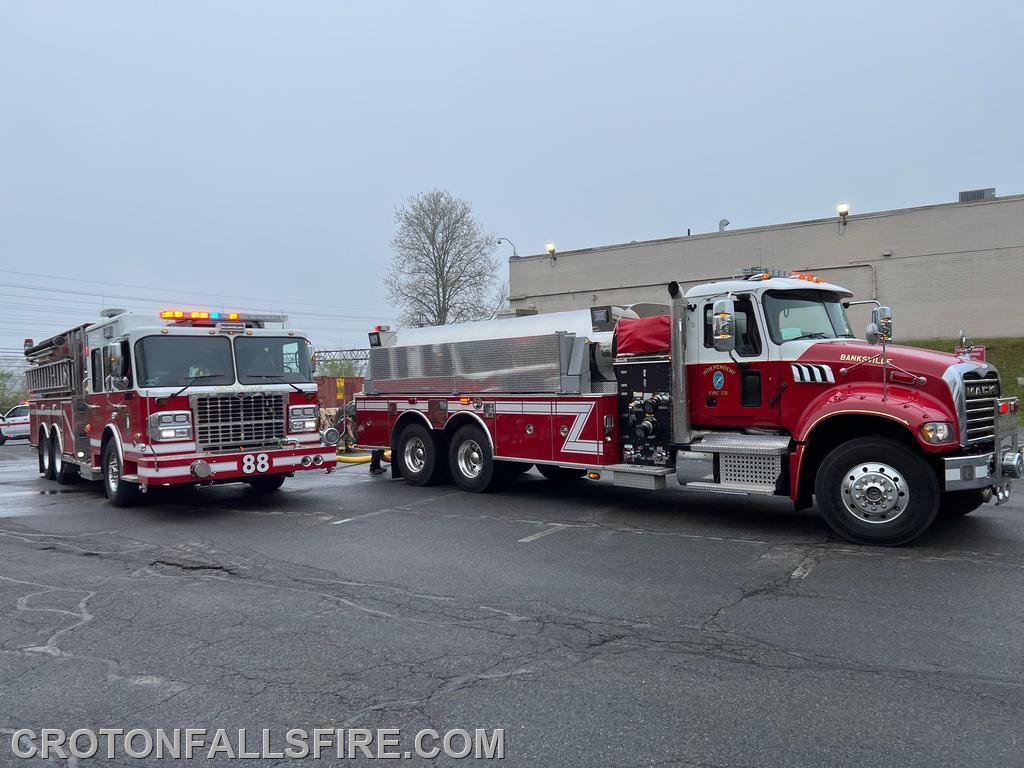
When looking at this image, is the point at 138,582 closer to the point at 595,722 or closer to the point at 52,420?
the point at 595,722

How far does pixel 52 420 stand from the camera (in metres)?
14.9

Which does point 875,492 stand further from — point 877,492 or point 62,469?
point 62,469

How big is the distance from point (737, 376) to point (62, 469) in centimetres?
1239

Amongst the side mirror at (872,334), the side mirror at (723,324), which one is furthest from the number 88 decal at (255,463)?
the side mirror at (872,334)

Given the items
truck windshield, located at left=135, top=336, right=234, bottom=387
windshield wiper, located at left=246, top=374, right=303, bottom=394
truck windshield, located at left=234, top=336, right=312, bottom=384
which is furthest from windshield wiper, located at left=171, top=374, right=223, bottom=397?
windshield wiper, located at left=246, top=374, right=303, bottom=394

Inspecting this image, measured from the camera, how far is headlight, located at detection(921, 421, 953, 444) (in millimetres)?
7125

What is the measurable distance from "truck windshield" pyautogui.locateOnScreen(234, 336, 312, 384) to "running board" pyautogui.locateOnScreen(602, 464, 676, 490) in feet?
16.1

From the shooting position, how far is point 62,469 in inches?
580

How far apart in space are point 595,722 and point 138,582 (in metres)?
4.73

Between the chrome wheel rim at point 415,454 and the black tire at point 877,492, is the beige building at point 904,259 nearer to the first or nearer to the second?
the chrome wheel rim at point 415,454

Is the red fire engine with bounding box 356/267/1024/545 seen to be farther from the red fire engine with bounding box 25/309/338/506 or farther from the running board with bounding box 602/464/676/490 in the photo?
the red fire engine with bounding box 25/309/338/506

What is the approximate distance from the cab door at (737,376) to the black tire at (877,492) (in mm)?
1092

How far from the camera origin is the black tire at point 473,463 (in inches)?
456

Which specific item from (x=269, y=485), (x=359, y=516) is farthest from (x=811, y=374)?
(x=269, y=485)
